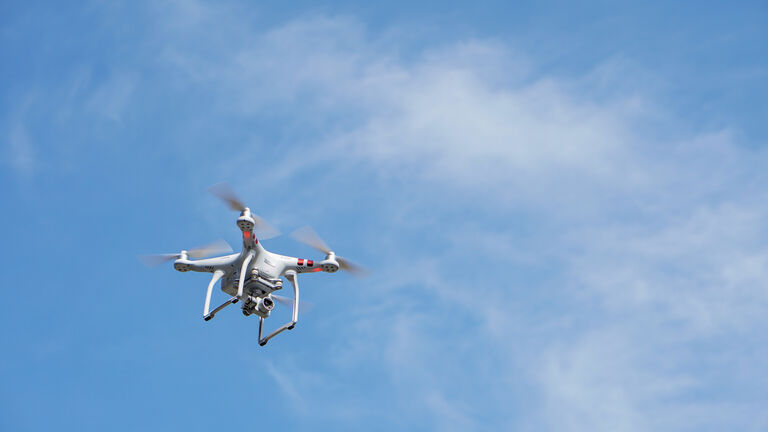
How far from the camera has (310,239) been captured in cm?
6625

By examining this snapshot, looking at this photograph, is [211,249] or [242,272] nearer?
[242,272]

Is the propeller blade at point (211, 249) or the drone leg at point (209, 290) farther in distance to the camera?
the propeller blade at point (211, 249)

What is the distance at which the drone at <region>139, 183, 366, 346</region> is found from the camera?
202 feet

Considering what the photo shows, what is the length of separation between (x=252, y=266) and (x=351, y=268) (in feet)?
29.2

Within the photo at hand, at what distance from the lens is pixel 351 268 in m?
68.8

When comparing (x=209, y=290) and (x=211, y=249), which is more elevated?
(x=211, y=249)

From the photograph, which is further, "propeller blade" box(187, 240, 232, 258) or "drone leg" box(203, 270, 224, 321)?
"propeller blade" box(187, 240, 232, 258)

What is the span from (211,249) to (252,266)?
197 inches

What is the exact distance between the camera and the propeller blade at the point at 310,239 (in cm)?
6588

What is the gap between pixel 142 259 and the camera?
65.7 meters

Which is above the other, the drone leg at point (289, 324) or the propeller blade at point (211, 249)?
the propeller blade at point (211, 249)

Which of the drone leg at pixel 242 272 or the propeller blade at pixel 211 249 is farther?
the propeller blade at pixel 211 249

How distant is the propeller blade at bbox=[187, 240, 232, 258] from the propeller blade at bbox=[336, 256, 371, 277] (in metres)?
8.42

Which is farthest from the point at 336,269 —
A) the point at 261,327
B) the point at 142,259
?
the point at 142,259
